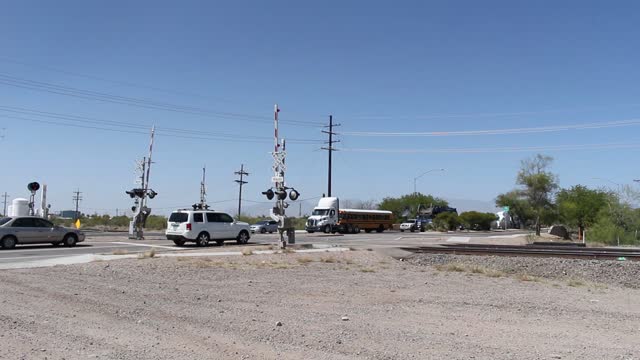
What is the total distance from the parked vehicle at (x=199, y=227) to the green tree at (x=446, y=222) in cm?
5025

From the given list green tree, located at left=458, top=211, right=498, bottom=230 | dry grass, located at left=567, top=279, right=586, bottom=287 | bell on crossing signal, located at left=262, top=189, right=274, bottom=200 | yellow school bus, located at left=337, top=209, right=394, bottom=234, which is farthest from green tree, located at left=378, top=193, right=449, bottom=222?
dry grass, located at left=567, top=279, right=586, bottom=287

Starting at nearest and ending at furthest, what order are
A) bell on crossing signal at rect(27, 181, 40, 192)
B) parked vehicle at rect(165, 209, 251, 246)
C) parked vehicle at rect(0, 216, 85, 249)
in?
1. parked vehicle at rect(0, 216, 85, 249)
2. parked vehicle at rect(165, 209, 251, 246)
3. bell on crossing signal at rect(27, 181, 40, 192)

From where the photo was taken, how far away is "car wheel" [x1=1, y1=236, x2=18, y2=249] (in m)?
26.9

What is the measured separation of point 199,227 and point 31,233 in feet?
25.5

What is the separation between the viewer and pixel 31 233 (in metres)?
27.8

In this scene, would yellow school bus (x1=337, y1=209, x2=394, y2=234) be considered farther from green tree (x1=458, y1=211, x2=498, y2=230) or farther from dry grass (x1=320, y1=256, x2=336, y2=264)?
dry grass (x1=320, y1=256, x2=336, y2=264)

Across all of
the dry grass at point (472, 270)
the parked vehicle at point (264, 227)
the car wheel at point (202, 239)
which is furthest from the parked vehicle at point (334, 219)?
the dry grass at point (472, 270)

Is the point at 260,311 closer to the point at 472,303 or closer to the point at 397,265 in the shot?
the point at 472,303

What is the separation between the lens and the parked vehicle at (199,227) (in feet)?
97.2

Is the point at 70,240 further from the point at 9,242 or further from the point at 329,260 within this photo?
the point at 329,260

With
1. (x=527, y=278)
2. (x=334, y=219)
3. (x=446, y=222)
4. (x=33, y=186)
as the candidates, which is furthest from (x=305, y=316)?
(x=446, y=222)

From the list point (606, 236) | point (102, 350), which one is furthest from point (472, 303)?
point (606, 236)

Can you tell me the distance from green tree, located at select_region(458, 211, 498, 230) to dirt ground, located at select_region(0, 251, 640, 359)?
66.7 metres

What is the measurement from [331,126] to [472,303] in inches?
2420
